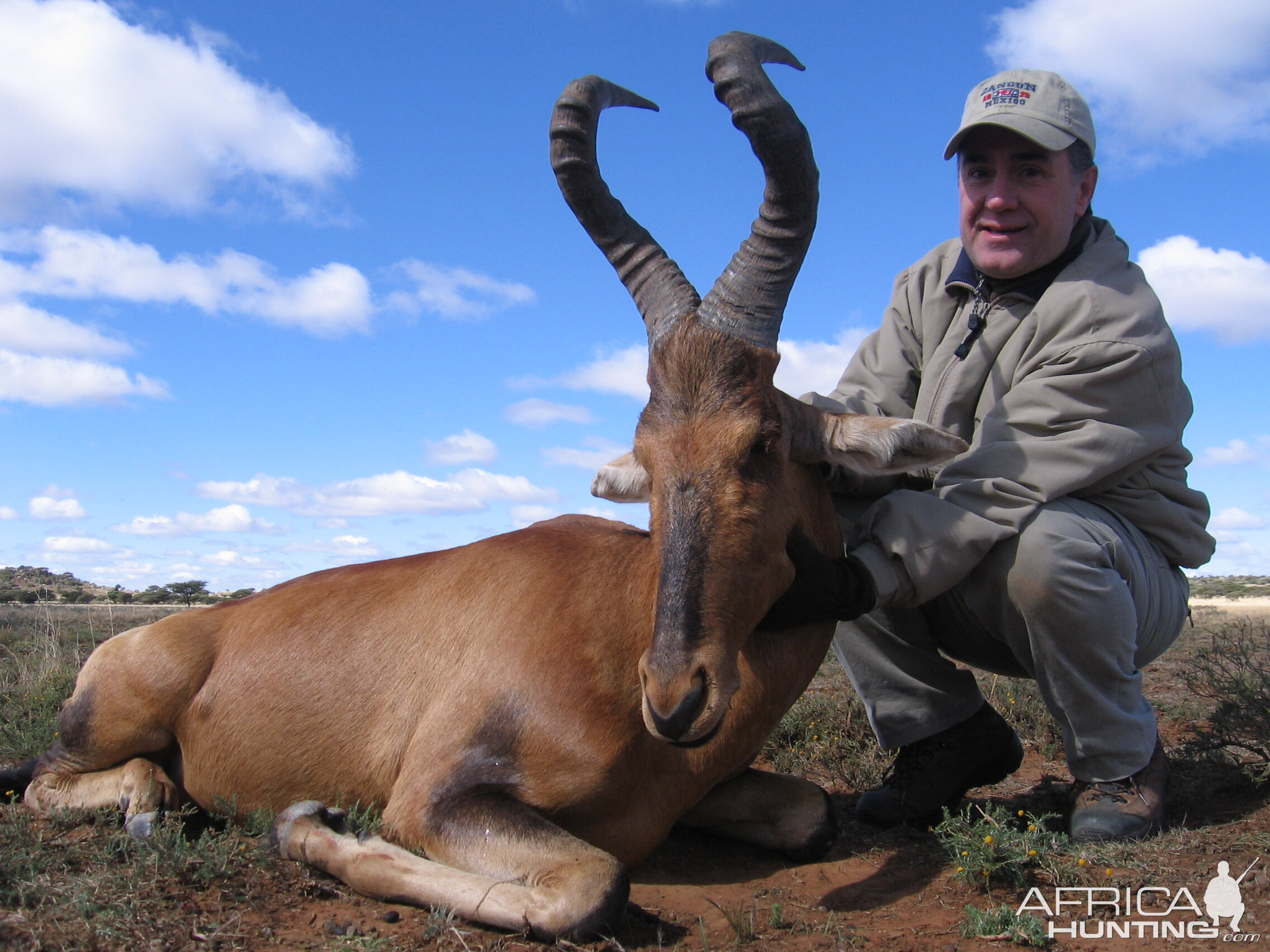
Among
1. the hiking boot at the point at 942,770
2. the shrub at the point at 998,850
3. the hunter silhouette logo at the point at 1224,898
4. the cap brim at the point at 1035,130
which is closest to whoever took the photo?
the hunter silhouette logo at the point at 1224,898

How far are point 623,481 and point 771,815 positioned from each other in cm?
188

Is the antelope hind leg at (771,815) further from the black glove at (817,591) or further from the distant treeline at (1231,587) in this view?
the distant treeline at (1231,587)

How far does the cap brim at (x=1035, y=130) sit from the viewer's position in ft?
17.7

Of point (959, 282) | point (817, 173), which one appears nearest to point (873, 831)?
point (959, 282)

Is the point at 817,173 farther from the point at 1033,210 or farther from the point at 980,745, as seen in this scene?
the point at 980,745

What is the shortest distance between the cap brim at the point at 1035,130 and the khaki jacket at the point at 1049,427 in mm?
611

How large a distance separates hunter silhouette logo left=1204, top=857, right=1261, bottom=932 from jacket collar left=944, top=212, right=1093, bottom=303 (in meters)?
3.01

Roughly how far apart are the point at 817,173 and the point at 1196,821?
12.5 ft

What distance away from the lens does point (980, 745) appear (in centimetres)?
578

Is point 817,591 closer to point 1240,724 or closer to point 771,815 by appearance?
point 771,815

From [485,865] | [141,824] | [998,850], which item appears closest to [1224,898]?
[998,850]

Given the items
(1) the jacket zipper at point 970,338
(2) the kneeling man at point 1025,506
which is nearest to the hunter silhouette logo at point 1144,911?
(2) the kneeling man at point 1025,506

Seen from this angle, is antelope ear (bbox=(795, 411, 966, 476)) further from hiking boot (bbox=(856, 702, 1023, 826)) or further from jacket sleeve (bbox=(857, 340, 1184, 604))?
hiking boot (bbox=(856, 702, 1023, 826))

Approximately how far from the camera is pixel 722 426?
14.2ft
